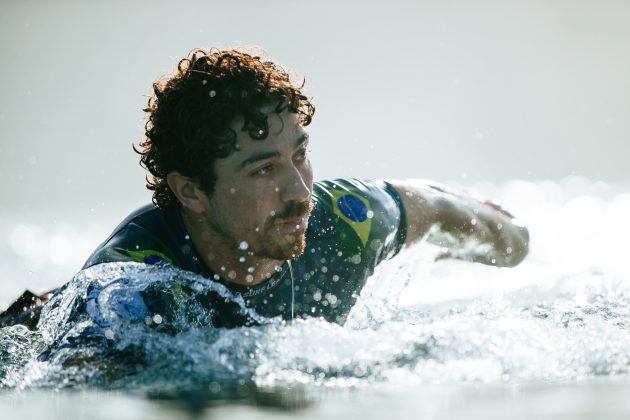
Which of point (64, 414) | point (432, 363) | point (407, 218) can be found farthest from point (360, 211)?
point (64, 414)

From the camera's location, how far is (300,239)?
4.41 m

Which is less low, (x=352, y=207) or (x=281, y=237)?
Answer: (x=352, y=207)

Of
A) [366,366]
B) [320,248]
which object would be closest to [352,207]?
[320,248]

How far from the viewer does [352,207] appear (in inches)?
195

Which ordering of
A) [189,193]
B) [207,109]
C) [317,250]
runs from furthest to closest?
[317,250]
[189,193]
[207,109]

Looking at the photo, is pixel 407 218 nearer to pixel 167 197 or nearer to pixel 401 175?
pixel 167 197

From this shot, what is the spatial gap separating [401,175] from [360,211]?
18.1 m

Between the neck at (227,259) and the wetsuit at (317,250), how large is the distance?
31mm

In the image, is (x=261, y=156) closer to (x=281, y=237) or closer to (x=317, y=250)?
(x=281, y=237)

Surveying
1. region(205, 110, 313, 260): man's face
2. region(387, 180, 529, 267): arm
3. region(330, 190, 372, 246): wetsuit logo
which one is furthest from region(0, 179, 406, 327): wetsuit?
region(205, 110, 313, 260): man's face

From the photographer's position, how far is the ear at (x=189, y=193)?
4645 mm

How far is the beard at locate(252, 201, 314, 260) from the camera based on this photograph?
4.38m

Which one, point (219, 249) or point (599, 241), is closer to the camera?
point (219, 249)

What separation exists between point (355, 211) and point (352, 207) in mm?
32
